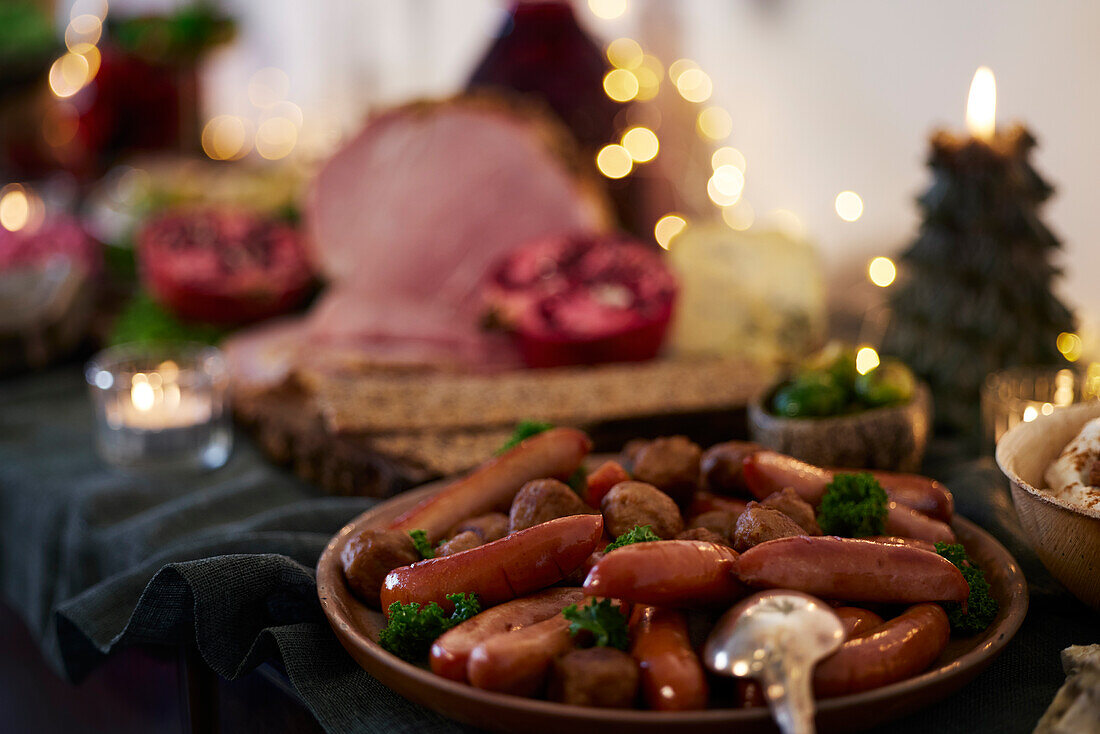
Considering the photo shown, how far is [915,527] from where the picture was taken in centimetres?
117

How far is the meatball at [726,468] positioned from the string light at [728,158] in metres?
1.51

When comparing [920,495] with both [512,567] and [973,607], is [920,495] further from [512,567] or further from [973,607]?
[512,567]

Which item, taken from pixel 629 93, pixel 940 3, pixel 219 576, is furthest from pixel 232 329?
pixel 940 3

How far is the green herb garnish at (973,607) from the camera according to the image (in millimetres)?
1009

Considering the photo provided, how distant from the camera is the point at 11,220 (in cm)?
322

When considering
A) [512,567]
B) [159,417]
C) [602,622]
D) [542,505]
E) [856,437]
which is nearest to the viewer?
[602,622]

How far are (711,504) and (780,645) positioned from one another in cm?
39

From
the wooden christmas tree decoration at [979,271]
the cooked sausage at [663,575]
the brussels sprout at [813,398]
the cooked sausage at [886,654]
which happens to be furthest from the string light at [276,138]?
the cooked sausage at [886,654]

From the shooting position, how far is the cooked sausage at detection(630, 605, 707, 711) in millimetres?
853

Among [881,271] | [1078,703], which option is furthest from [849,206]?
[1078,703]

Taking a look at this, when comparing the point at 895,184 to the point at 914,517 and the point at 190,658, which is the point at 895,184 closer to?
the point at 914,517

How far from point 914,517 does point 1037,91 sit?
1211mm

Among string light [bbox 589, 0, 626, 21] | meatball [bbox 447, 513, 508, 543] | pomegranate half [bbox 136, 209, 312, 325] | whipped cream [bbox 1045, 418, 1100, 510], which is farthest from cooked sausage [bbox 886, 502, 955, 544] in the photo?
string light [bbox 589, 0, 626, 21]

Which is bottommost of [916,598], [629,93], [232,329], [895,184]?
[916,598]
